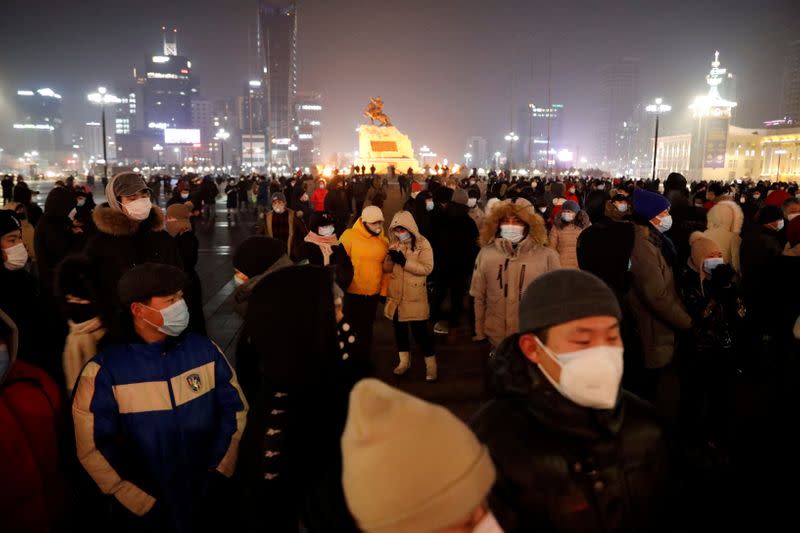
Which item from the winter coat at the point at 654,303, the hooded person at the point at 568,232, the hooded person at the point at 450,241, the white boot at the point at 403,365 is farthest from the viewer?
the hooded person at the point at 450,241

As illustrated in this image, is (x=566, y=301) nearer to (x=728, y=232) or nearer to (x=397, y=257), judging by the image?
(x=397, y=257)

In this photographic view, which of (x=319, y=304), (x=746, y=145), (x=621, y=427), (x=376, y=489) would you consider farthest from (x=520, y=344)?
(x=746, y=145)

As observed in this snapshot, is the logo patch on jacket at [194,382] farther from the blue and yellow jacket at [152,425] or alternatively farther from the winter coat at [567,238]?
the winter coat at [567,238]

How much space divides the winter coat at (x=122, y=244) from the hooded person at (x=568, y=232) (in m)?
5.17

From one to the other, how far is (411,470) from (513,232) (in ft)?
13.4

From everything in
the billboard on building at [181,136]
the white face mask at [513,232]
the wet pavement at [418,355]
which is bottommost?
the wet pavement at [418,355]

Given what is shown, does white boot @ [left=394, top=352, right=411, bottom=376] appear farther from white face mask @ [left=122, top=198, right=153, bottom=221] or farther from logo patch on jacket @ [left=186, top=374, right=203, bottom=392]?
logo patch on jacket @ [left=186, top=374, right=203, bottom=392]

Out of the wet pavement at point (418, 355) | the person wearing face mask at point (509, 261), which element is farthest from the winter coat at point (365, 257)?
the person wearing face mask at point (509, 261)

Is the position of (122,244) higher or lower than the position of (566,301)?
lower

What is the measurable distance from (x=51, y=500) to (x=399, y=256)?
12.6 feet

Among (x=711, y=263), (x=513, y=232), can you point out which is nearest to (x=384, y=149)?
(x=513, y=232)

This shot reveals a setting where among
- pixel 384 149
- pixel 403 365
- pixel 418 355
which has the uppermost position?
pixel 384 149

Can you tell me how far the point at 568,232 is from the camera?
27.6 ft

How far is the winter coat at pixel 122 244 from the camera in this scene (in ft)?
14.5
